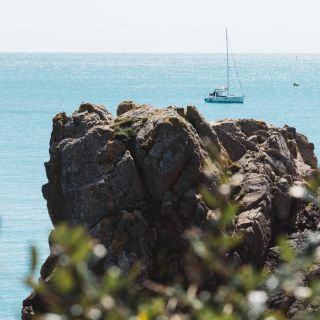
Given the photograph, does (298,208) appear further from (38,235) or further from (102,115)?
(38,235)

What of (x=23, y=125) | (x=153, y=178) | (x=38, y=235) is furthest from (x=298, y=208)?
(x=23, y=125)

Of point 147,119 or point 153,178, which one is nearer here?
point 153,178

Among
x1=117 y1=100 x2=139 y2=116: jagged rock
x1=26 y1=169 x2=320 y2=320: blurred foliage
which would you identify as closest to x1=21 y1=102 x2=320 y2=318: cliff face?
x1=117 y1=100 x2=139 y2=116: jagged rock

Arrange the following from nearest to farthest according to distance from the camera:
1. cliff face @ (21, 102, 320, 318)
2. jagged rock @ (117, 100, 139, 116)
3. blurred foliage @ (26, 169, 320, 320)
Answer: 1. blurred foliage @ (26, 169, 320, 320)
2. cliff face @ (21, 102, 320, 318)
3. jagged rock @ (117, 100, 139, 116)

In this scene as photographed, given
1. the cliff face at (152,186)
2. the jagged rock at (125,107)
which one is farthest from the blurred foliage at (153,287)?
the jagged rock at (125,107)

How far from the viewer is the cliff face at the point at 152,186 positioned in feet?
130

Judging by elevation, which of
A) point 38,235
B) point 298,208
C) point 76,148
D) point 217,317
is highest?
point 217,317

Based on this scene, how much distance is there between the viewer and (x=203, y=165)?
42375 mm

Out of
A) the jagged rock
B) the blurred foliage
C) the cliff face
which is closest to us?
the blurred foliage

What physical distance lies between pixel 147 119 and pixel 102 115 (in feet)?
7.90

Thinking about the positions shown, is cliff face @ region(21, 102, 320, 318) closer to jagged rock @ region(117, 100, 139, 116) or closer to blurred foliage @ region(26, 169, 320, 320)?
jagged rock @ region(117, 100, 139, 116)

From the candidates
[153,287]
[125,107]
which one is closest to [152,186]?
[125,107]

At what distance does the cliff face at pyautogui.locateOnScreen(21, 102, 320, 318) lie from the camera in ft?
130

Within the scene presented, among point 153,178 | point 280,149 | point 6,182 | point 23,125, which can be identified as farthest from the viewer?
point 23,125
